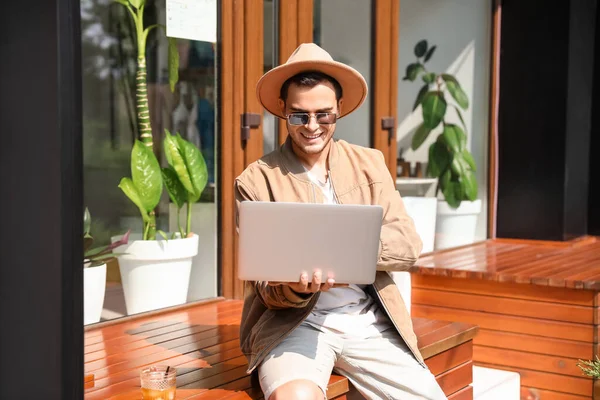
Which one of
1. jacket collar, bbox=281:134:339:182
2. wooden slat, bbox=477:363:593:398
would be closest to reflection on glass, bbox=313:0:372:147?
wooden slat, bbox=477:363:593:398

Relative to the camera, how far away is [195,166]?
399 cm

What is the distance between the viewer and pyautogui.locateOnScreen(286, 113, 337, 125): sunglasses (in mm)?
2541

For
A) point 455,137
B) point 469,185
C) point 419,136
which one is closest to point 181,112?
point 419,136

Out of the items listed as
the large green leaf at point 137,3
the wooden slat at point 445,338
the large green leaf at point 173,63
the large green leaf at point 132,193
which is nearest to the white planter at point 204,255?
the large green leaf at point 132,193

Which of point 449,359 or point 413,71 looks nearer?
point 449,359

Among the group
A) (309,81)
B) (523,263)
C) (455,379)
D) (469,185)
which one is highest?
(309,81)

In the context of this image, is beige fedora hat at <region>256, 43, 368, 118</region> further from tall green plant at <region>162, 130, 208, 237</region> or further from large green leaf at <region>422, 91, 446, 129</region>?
large green leaf at <region>422, 91, 446, 129</region>

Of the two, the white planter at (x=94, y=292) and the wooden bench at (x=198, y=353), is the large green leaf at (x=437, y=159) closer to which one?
the wooden bench at (x=198, y=353)

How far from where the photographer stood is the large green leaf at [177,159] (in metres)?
3.87

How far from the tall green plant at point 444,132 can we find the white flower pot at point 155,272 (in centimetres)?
203

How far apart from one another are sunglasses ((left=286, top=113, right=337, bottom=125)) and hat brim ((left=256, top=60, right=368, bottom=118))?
148 mm

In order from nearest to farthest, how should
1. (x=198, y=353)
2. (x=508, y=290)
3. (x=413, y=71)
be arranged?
(x=198, y=353), (x=508, y=290), (x=413, y=71)

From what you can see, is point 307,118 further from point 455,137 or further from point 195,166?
point 455,137

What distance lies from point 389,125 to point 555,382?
1.77 metres
